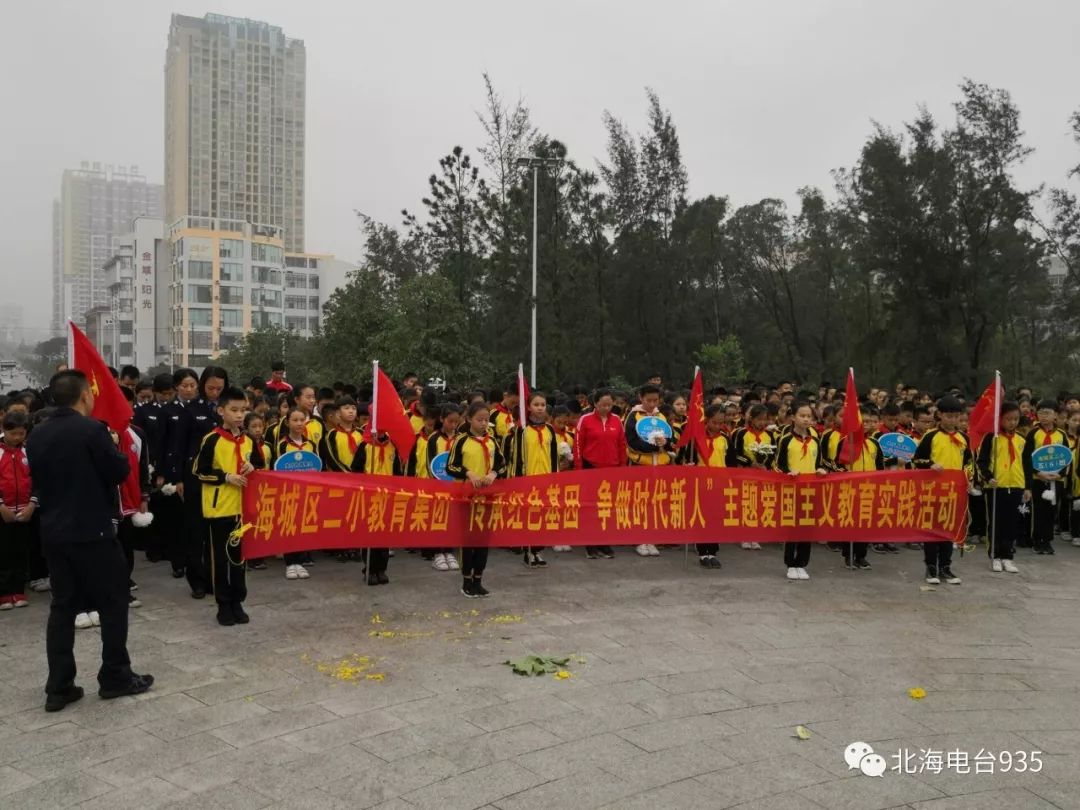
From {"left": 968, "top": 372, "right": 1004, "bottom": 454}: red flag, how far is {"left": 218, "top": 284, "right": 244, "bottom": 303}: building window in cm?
8233

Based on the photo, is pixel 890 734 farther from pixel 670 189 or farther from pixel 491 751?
pixel 670 189

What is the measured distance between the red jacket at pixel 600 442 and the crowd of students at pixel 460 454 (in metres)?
0.01

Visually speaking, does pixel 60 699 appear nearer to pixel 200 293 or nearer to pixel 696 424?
pixel 696 424

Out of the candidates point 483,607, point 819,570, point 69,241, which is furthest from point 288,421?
point 69,241

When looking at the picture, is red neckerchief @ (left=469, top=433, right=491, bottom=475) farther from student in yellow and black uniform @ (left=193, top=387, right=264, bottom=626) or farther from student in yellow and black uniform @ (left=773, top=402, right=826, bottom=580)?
student in yellow and black uniform @ (left=773, top=402, right=826, bottom=580)

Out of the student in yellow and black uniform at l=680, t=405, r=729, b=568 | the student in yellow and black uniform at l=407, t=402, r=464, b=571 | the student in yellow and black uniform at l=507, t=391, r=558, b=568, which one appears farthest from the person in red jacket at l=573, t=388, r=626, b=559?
the student in yellow and black uniform at l=407, t=402, r=464, b=571

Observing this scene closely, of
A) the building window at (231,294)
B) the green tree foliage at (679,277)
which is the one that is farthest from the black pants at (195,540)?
the building window at (231,294)

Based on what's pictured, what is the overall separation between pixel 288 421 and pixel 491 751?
15.5ft

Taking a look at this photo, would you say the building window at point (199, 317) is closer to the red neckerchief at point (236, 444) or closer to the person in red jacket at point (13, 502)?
the person in red jacket at point (13, 502)

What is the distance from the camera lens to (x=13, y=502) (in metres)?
7.00

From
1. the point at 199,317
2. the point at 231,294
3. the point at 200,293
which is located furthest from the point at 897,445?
the point at 231,294

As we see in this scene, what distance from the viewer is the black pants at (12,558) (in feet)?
23.1

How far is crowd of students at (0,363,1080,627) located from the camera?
6.97m

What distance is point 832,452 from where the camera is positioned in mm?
9688
